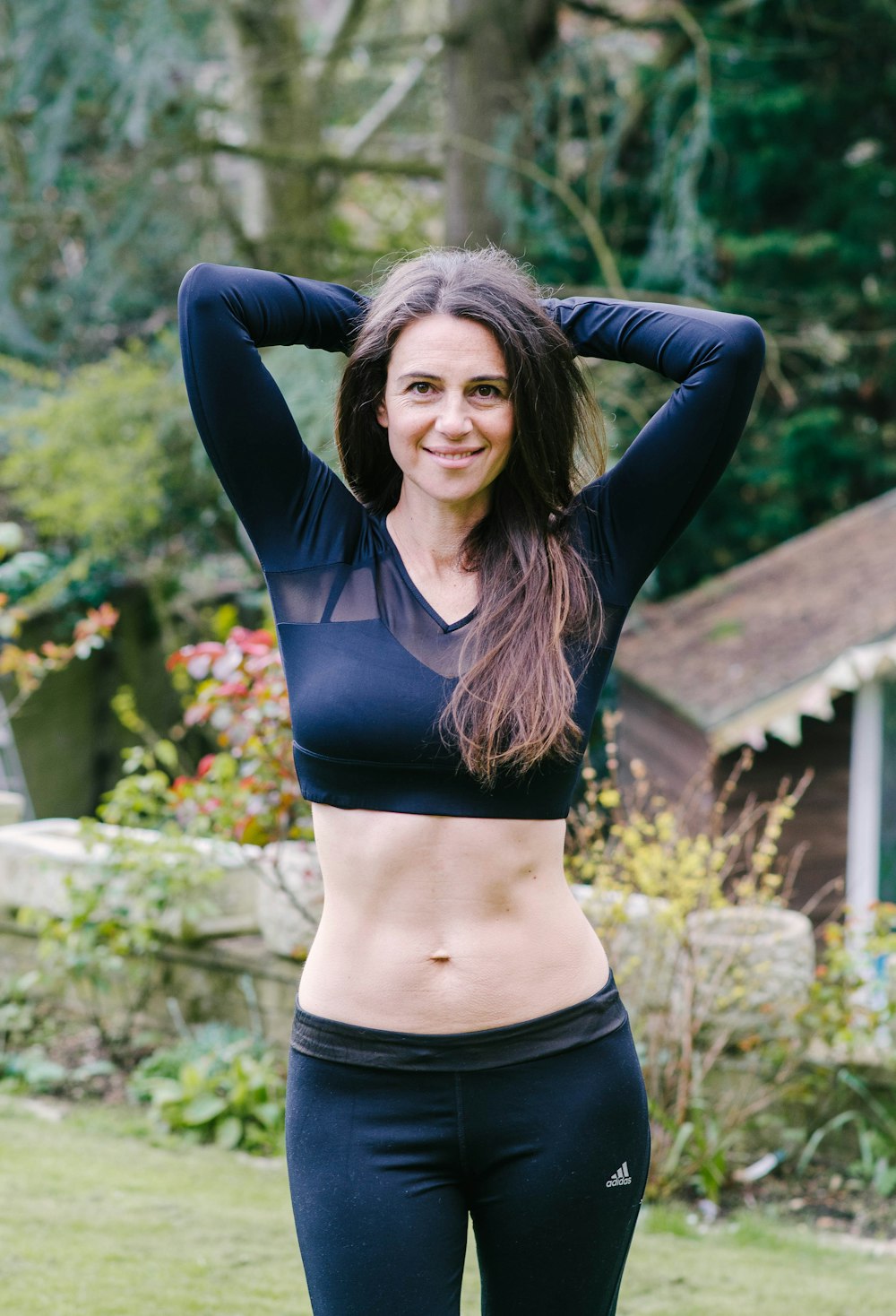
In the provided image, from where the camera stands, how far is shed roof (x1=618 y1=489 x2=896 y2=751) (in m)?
6.91

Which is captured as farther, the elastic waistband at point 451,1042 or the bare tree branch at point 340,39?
the bare tree branch at point 340,39

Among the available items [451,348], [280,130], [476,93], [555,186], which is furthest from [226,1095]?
[280,130]

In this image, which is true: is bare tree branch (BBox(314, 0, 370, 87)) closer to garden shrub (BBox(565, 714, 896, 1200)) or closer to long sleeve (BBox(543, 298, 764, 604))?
garden shrub (BBox(565, 714, 896, 1200))

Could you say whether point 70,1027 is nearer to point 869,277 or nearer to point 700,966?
point 700,966

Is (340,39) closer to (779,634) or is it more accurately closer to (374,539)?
(779,634)

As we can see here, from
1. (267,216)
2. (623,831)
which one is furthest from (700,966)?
(267,216)

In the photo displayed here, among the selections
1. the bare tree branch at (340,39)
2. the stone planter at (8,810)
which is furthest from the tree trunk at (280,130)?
the stone planter at (8,810)

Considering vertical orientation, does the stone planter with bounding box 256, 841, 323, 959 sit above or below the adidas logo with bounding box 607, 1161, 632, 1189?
below

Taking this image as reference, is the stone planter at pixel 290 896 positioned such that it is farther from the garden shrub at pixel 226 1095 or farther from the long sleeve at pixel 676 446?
the long sleeve at pixel 676 446

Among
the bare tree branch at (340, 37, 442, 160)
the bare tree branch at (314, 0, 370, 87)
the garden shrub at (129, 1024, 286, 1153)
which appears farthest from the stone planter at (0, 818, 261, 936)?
the bare tree branch at (340, 37, 442, 160)

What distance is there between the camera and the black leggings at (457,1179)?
1594 mm

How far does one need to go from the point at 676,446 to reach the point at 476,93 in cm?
719

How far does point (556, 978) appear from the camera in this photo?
1705 millimetres

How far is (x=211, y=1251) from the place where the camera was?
3.24 metres
